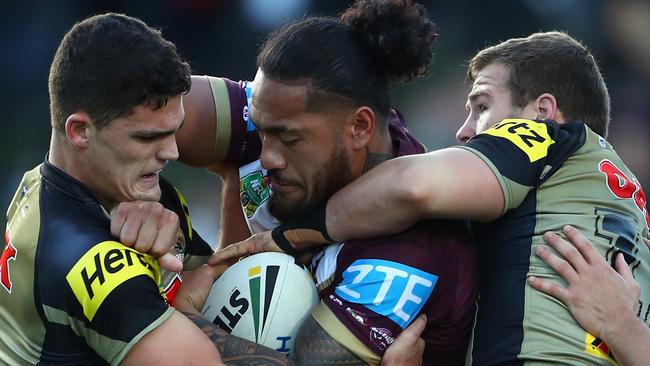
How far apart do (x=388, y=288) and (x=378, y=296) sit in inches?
2.0

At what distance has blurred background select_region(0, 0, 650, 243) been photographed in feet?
34.4

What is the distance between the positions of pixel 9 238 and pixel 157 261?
66 cm

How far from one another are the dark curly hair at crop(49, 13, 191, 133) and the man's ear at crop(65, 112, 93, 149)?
4 cm

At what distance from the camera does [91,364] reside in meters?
4.05

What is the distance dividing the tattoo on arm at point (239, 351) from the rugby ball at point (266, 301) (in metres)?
0.14

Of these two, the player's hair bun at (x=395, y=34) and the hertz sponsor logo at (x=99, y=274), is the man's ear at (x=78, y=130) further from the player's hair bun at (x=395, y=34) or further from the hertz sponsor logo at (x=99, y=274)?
the player's hair bun at (x=395, y=34)

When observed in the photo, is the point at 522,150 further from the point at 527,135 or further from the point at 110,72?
the point at 110,72

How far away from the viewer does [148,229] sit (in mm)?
4117

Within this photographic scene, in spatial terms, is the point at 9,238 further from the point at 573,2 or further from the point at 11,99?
the point at 573,2

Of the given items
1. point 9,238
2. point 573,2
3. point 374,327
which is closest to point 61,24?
point 573,2

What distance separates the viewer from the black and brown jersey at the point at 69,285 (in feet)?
12.6

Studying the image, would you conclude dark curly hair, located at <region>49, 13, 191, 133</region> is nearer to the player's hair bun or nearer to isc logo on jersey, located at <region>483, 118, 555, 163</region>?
the player's hair bun

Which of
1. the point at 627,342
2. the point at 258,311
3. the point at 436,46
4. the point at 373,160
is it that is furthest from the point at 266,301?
the point at 436,46

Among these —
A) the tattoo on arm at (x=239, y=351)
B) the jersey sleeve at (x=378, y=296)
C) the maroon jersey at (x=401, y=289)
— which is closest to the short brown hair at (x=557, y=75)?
the maroon jersey at (x=401, y=289)
